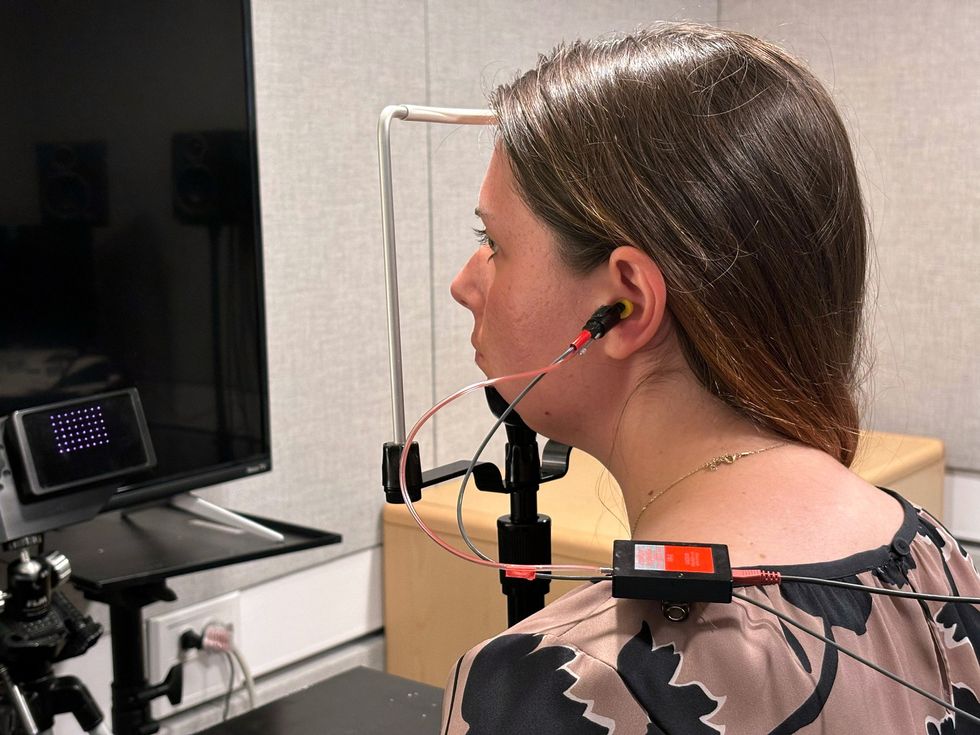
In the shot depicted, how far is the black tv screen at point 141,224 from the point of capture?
3.66 feet

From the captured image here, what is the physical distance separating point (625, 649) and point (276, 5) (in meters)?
1.15

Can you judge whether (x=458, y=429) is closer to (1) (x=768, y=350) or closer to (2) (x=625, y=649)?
(1) (x=768, y=350)

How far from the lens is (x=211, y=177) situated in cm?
130

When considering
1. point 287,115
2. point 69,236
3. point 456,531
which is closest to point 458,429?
point 456,531

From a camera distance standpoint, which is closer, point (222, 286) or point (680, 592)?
point (680, 592)

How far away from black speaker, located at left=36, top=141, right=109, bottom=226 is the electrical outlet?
58 cm

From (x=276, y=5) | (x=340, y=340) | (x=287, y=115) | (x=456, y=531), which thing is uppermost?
(x=276, y=5)

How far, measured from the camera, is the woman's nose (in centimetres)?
92

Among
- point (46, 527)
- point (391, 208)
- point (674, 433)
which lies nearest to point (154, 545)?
point (46, 527)

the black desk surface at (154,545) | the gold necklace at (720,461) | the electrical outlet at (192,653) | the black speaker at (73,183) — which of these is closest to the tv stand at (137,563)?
the black desk surface at (154,545)

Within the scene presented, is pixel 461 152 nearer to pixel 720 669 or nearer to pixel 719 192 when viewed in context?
pixel 719 192

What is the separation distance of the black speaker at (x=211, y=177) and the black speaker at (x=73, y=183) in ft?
0.31

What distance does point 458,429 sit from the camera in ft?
6.35

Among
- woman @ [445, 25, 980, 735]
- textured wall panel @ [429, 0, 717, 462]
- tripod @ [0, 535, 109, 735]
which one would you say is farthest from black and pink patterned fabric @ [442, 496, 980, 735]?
textured wall panel @ [429, 0, 717, 462]
